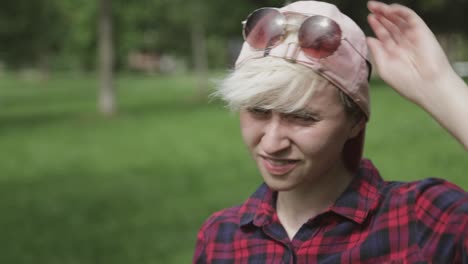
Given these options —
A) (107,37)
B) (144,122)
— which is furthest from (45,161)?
(107,37)

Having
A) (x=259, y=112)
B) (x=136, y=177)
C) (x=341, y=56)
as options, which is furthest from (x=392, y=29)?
(x=136, y=177)

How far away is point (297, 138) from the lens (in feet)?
5.81

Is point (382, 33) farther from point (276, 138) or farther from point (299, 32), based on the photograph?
point (276, 138)

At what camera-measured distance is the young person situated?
1.68 meters

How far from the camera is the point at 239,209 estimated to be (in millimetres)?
2070

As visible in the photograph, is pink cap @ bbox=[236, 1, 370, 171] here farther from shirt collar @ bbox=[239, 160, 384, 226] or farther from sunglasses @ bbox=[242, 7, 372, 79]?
shirt collar @ bbox=[239, 160, 384, 226]

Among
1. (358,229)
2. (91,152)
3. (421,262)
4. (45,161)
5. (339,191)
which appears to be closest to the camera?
(421,262)

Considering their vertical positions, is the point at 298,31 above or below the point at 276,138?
above

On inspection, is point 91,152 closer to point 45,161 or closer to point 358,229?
point 45,161

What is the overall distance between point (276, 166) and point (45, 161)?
11245 mm

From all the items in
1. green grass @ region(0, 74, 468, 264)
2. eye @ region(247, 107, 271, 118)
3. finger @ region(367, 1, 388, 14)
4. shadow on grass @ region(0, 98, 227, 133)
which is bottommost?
green grass @ region(0, 74, 468, 264)

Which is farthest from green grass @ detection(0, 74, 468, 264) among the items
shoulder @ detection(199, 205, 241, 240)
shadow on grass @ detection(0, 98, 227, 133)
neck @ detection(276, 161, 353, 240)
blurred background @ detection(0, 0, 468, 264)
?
shadow on grass @ detection(0, 98, 227, 133)

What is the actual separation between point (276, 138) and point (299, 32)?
0.26 metres

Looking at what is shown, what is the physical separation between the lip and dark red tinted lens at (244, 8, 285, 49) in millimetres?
278
